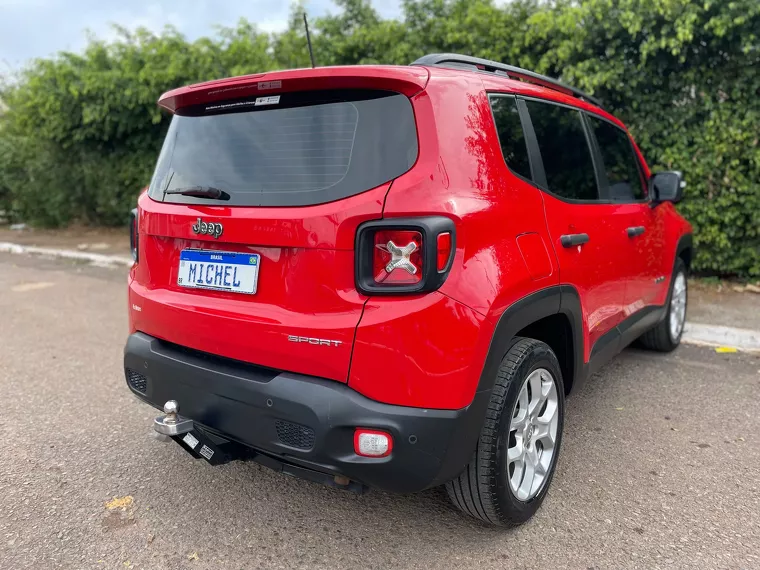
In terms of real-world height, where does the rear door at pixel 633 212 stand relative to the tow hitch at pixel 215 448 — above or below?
above

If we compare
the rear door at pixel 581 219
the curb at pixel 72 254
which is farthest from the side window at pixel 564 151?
the curb at pixel 72 254

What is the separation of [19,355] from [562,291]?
14.3ft

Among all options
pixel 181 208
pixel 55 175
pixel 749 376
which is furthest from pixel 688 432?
pixel 55 175

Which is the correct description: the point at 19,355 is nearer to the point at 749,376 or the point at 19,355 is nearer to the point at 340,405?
the point at 340,405

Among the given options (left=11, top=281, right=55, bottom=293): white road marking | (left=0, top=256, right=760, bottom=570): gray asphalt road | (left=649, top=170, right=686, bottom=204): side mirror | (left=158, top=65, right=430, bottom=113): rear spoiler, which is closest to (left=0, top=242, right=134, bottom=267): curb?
(left=11, top=281, right=55, bottom=293): white road marking

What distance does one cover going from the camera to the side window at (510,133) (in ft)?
7.57

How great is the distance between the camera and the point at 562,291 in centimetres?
251

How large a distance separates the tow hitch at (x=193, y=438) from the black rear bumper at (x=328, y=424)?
83mm

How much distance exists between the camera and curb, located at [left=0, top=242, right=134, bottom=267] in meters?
9.54

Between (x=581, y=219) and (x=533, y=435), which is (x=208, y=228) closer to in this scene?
(x=533, y=435)

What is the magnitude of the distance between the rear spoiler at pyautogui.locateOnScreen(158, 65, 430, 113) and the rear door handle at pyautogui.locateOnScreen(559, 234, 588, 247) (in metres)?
0.98

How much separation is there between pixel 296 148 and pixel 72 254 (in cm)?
977

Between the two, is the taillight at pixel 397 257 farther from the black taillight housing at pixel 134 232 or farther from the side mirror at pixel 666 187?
the side mirror at pixel 666 187

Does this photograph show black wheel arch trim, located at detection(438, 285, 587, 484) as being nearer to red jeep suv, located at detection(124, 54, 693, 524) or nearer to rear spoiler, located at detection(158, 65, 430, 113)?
red jeep suv, located at detection(124, 54, 693, 524)
